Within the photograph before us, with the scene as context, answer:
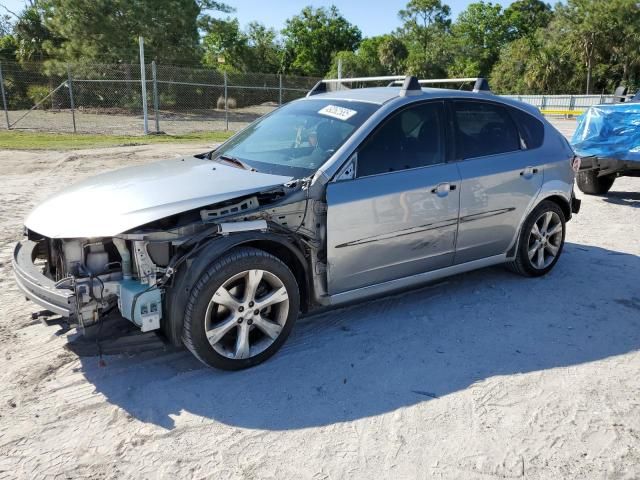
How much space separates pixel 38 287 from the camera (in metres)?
3.27

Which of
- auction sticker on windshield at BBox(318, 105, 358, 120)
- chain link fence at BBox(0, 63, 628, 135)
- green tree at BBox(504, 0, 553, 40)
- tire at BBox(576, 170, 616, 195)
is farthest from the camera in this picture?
green tree at BBox(504, 0, 553, 40)

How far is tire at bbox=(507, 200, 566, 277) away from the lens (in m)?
5.07

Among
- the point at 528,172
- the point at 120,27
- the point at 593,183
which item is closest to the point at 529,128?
the point at 528,172

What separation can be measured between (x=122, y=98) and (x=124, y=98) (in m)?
0.11

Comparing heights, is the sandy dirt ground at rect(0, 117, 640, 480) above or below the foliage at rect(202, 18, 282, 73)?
below

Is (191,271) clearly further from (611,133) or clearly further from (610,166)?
(611,133)

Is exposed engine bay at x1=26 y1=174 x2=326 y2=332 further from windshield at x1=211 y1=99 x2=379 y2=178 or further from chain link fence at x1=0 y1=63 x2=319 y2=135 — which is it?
chain link fence at x1=0 y1=63 x2=319 y2=135

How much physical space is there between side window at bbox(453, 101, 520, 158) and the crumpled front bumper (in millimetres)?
3089

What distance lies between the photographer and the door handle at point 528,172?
4867 mm

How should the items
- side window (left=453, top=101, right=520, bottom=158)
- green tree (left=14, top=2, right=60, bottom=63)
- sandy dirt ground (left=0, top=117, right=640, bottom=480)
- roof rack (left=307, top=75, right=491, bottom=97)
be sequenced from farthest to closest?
green tree (left=14, top=2, right=60, bottom=63) → side window (left=453, top=101, right=520, bottom=158) → roof rack (left=307, top=75, right=491, bottom=97) → sandy dirt ground (left=0, top=117, right=640, bottom=480)

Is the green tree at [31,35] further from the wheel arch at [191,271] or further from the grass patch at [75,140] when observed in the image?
the wheel arch at [191,271]

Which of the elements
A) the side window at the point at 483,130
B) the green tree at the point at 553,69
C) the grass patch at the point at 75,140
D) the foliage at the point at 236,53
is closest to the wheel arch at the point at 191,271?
the side window at the point at 483,130

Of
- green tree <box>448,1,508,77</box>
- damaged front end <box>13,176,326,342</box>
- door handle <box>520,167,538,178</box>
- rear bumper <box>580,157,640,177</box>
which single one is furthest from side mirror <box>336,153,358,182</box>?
green tree <box>448,1,508,77</box>

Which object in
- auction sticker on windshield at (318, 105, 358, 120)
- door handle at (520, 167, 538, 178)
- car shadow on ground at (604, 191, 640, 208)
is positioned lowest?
car shadow on ground at (604, 191, 640, 208)
